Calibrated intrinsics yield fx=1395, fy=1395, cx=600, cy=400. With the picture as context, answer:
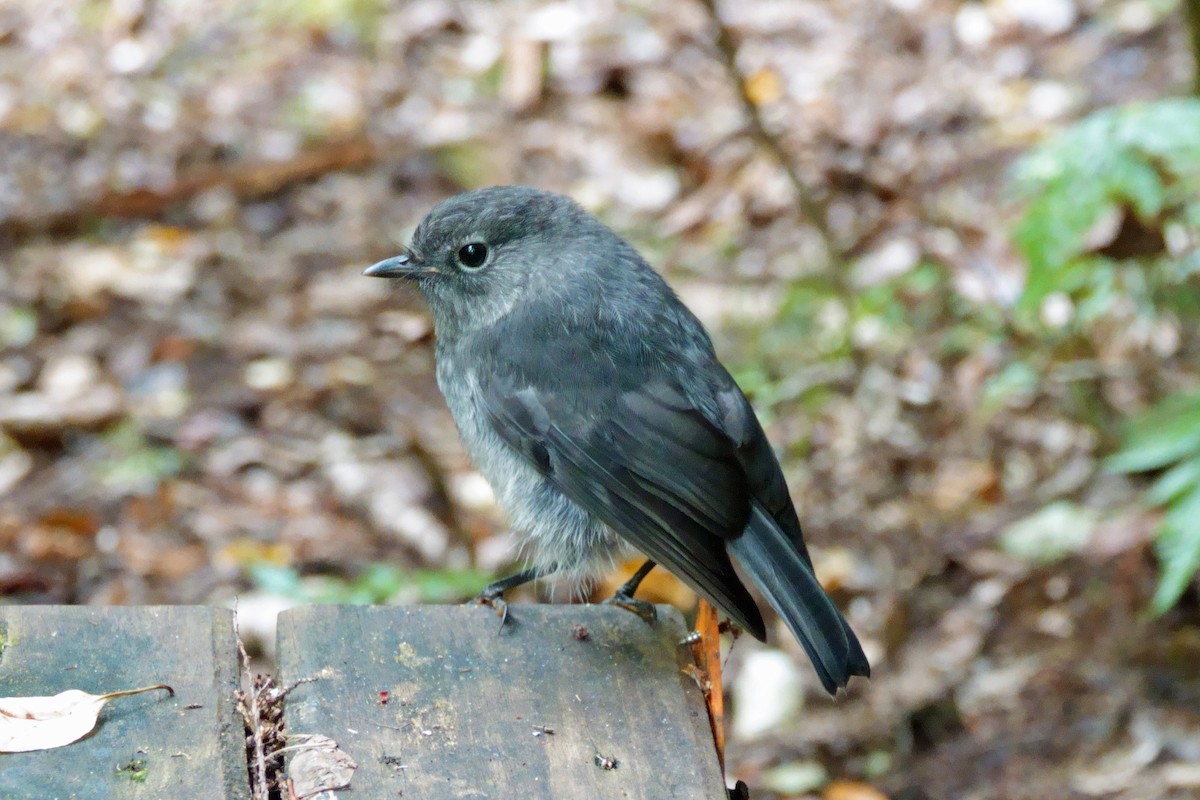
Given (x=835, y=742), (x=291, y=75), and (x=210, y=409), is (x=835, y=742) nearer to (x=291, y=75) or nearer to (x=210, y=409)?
(x=210, y=409)

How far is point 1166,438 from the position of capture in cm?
363

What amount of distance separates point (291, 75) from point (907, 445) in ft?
15.9

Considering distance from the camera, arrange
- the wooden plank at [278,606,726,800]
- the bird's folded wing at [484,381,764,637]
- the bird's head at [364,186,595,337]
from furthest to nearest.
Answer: the bird's head at [364,186,595,337] → the bird's folded wing at [484,381,764,637] → the wooden plank at [278,606,726,800]

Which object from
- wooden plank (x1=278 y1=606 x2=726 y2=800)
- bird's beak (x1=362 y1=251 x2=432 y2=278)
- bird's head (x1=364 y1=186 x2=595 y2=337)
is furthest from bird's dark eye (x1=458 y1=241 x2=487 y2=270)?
wooden plank (x1=278 y1=606 x2=726 y2=800)

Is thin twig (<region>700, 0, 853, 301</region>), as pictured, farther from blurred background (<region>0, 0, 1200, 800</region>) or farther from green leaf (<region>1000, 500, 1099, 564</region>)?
green leaf (<region>1000, 500, 1099, 564</region>)

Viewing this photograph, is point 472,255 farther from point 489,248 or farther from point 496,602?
point 496,602

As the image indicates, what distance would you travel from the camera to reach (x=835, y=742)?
14.6 feet

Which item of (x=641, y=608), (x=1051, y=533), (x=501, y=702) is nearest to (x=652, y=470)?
(x=641, y=608)

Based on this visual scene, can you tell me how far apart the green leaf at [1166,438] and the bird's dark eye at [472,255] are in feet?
5.86

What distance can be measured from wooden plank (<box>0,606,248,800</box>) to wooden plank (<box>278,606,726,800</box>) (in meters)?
0.13

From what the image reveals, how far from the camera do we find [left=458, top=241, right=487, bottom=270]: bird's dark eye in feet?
12.3

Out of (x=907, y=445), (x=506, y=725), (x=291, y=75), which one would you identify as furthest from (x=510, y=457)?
(x=291, y=75)

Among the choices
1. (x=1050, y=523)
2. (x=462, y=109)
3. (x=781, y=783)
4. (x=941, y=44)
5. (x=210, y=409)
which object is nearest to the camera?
(x=781, y=783)

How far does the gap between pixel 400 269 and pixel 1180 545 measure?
2.13 meters
